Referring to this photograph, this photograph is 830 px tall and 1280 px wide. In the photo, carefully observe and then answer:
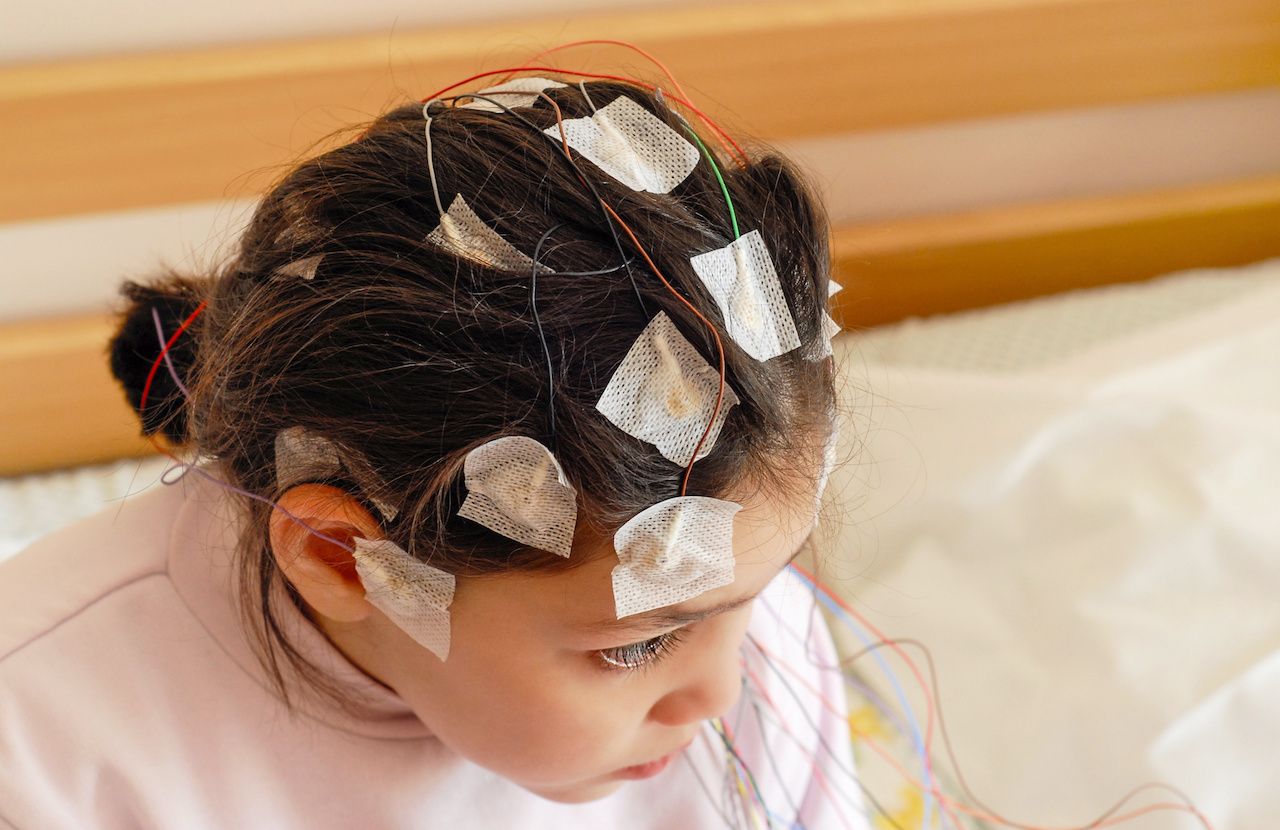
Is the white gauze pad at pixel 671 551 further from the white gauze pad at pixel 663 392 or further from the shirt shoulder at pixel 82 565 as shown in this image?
the shirt shoulder at pixel 82 565

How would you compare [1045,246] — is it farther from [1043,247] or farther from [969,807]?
[969,807]

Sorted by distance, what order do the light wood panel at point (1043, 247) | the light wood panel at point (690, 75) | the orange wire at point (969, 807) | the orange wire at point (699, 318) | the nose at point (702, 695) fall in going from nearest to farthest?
the orange wire at point (699, 318), the nose at point (702, 695), the orange wire at point (969, 807), the light wood panel at point (690, 75), the light wood panel at point (1043, 247)

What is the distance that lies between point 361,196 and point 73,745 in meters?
0.36

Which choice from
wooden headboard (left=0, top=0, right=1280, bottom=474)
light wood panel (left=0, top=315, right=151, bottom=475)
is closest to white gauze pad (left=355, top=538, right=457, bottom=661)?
wooden headboard (left=0, top=0, right=1280, bottom=474)

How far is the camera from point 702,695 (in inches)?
24.2

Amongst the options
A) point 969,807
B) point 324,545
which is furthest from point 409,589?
point 969,807

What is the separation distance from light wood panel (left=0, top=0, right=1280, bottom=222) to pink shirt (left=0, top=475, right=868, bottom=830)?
1.35 ft

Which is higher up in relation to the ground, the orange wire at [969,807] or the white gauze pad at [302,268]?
the white gauze pad at [302,268]

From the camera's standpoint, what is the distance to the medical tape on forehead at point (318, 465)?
55 cm

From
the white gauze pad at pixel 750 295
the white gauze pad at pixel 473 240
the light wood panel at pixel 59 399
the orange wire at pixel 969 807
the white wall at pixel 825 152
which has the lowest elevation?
the orange wire at pixel 969 807

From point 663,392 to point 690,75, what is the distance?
80 cm

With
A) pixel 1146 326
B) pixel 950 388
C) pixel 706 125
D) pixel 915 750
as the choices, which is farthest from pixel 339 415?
pixel 1146 326

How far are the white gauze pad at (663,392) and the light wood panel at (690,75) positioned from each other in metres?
0.60

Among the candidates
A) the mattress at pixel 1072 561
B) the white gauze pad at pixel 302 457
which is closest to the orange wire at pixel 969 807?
the mattress at pixel 1072 561
